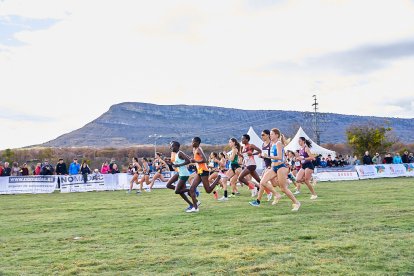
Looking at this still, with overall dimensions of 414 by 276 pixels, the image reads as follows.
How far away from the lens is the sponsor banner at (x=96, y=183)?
3049cm

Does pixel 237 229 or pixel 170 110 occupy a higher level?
pixel 170 110

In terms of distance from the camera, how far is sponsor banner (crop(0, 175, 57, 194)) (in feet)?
97.1

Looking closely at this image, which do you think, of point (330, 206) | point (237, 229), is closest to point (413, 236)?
point (237, 229)

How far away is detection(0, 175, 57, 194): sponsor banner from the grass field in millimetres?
16599

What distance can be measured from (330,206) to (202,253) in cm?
728

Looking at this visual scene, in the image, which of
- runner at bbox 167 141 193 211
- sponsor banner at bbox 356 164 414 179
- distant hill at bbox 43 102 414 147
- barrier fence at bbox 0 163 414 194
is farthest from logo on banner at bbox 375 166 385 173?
distant hill at bbox 43 102 414 147

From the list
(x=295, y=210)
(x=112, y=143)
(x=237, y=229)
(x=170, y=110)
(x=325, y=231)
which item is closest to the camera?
(x=325, y=231)

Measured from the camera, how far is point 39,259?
7.86 meters

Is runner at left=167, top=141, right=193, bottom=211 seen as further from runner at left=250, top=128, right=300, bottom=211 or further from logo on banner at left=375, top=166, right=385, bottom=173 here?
logo on banner at left=375, top=166, right=385, bottom=173

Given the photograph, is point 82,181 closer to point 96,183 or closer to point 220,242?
point 96,183

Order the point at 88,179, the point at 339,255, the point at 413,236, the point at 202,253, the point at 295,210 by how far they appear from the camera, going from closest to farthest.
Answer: the point at 339,255 < the point at 202,253 < the point at 413,236 < the point at 295,210 < the point at 88,179

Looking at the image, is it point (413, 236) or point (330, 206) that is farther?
point (330, 206)

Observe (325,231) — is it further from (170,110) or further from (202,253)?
(170,110)

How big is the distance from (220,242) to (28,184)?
2352cm
